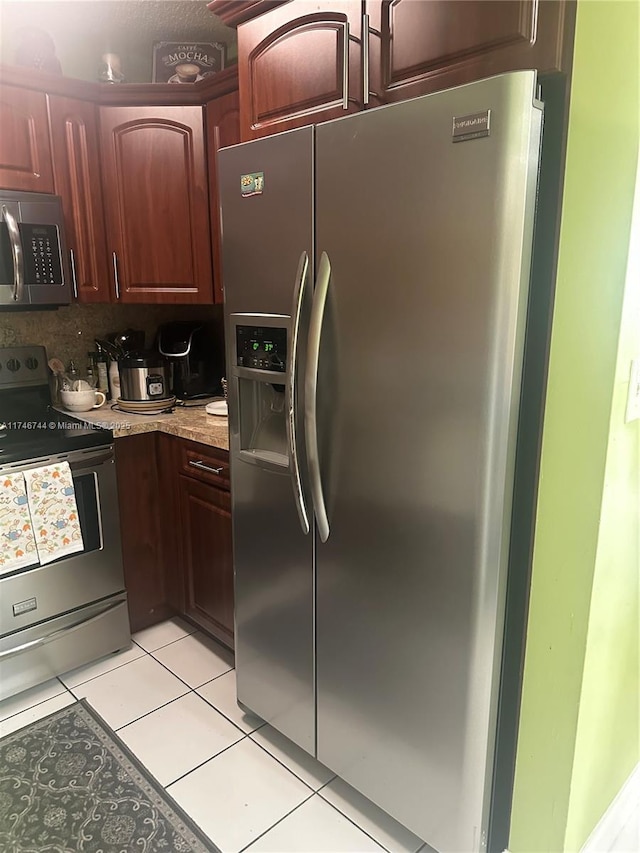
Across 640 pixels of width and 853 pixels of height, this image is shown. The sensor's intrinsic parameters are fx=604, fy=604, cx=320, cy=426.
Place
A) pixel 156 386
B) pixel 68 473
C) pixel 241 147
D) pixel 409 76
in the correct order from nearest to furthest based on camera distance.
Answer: pixel 409 76
pixel 241 147
pixel 68 473
pixel 156 386

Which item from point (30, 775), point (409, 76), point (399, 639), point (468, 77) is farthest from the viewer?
point (30, 775)

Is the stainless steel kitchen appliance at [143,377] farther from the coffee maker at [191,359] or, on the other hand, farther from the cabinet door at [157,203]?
the cabinet door at [157,203]

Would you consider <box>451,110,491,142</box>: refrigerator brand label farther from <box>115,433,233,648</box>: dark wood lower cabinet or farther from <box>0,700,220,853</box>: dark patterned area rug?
<box>0,700,220,853</box>: dark patterned area rug

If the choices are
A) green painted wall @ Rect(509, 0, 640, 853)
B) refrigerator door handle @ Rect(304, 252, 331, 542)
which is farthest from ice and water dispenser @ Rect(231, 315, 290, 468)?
green painted wall @ Rect(509, 0, 640, 853)

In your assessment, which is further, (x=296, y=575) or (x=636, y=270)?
(x=296, y=575)

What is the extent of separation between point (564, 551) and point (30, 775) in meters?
1.66

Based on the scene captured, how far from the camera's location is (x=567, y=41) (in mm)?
1059

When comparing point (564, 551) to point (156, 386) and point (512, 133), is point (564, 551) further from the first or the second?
point (156, 386)

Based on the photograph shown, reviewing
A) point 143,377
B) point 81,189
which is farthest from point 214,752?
point 81,189

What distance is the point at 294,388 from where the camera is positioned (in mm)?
1459

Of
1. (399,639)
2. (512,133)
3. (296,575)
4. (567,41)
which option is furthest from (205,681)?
(567,41)

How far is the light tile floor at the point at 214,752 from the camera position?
5.25 feet

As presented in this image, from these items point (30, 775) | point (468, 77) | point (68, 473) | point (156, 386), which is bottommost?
point (30, 775)

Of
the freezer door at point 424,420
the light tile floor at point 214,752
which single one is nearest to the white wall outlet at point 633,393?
the freezer door at point 424,420
